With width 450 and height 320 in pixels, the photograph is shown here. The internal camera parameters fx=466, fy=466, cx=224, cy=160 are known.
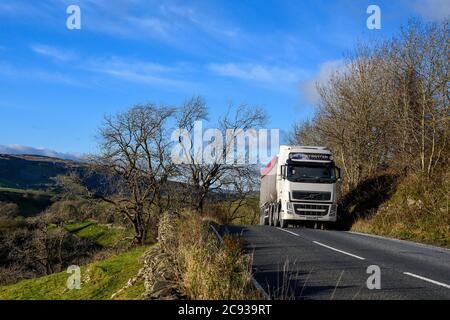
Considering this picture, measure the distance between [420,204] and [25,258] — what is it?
42.1m

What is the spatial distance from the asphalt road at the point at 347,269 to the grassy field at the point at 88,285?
10.6ft

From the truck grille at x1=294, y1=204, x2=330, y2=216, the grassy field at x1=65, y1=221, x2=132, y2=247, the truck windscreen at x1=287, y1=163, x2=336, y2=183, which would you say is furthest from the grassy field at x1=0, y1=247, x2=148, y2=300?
the grassy field at x1=65, y1=221, x2=132, y2=247

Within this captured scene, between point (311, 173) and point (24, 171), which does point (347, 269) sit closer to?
point (311, 173)

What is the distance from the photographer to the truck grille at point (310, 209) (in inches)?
915

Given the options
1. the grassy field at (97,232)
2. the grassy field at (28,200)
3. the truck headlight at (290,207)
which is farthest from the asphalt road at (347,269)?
the grassy field at (28,200)

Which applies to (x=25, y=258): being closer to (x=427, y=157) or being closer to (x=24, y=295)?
(x=24, y=295)

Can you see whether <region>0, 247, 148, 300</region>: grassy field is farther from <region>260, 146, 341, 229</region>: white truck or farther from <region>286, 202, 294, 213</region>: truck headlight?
<region>260, 146, 341, 229</region>: white truck

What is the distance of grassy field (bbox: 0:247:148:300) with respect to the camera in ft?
41.1

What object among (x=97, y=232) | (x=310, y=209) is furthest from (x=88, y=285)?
(x=97, y=232)

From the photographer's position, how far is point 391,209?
22.5m

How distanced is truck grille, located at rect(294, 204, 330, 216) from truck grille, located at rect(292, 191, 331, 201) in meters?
0.37

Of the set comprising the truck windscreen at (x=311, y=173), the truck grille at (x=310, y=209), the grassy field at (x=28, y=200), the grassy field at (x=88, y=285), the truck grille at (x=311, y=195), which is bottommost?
the grassy field at (x=28, y=200)

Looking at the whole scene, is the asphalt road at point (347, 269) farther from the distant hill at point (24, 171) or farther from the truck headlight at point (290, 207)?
the distant hill at point (24, 171)
